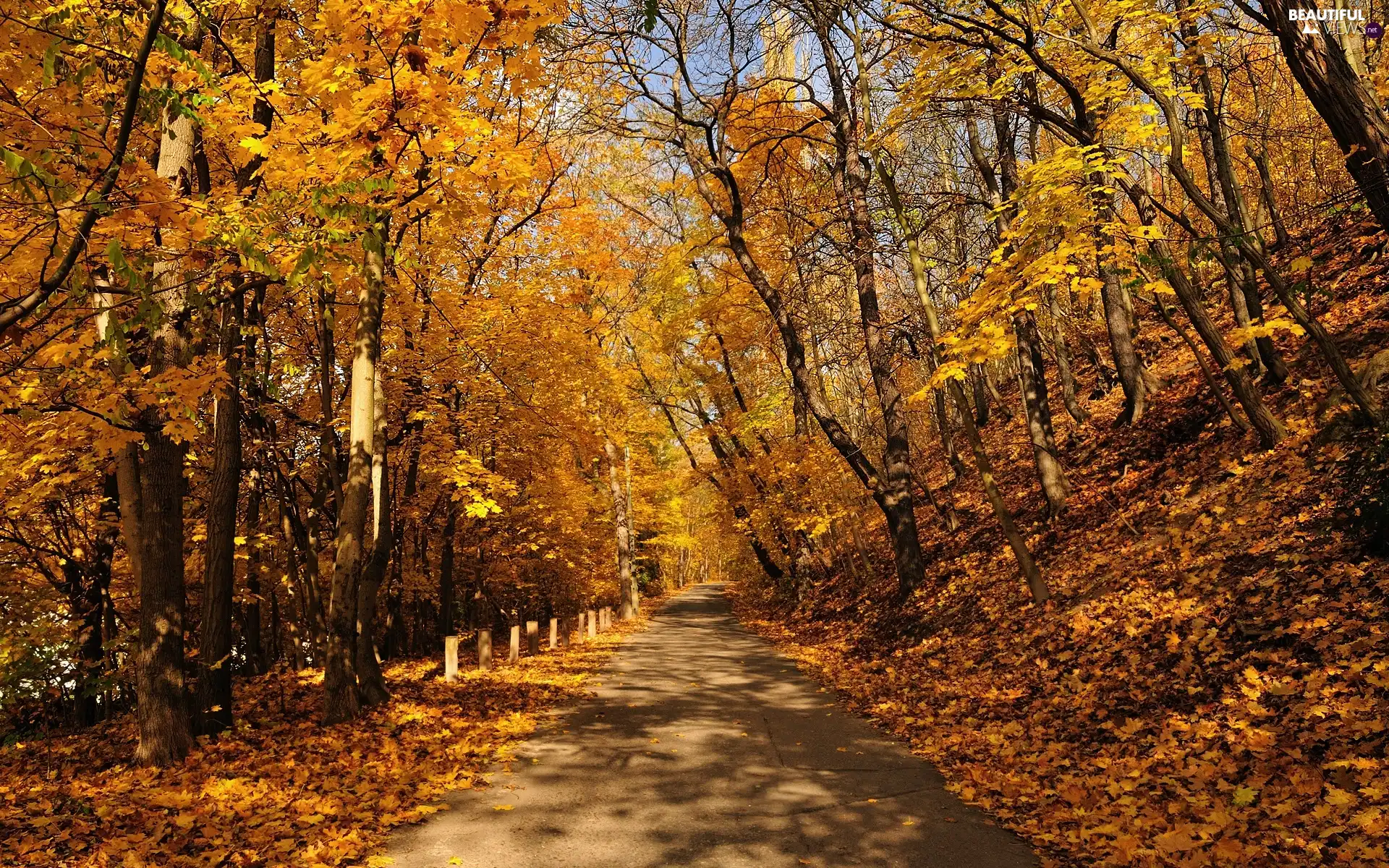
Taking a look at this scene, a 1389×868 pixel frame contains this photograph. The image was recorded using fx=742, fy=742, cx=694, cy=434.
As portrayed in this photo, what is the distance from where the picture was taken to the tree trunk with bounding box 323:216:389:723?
26.2 feet

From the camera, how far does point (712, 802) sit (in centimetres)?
540

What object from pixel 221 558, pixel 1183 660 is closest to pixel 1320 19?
pixel 1183 660

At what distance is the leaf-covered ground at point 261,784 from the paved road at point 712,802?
44 centimetres

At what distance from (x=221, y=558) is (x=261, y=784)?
2616 millimetres

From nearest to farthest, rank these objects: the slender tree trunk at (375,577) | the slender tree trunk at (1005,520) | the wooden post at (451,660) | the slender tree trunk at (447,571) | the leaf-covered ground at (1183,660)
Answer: the leaf-covered ground at (1183,660), the slender tree trunk at (375,577), the slender tree trunk at (1005,520), the wooden post at (451,660), the slender tree trunk at (447,571)

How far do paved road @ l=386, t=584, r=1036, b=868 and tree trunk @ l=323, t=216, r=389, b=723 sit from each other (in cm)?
228

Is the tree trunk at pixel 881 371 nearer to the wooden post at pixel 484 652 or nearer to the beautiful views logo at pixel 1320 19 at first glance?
the beautiful views logo at pixel 1320 19

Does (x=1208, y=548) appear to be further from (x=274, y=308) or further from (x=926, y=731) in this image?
(x=274, y=308)

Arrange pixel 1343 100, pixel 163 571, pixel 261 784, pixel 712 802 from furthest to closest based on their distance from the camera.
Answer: pixel 163 571 < pixel 261 784 < pixel 712 802 < pixel 1343 100

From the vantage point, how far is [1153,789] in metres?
4.64

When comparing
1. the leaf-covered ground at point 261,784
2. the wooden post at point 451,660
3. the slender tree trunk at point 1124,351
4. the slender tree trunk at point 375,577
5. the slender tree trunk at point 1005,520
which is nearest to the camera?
the leaf-covered ground at point 261,784

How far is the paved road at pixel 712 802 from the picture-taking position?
4406mm

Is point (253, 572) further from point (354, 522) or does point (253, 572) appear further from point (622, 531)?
point (622, 531)

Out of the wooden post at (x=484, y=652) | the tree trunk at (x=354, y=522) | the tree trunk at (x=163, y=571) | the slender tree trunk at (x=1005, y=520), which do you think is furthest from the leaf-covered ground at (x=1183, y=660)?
the tree trunk at (x=163, y=571)
